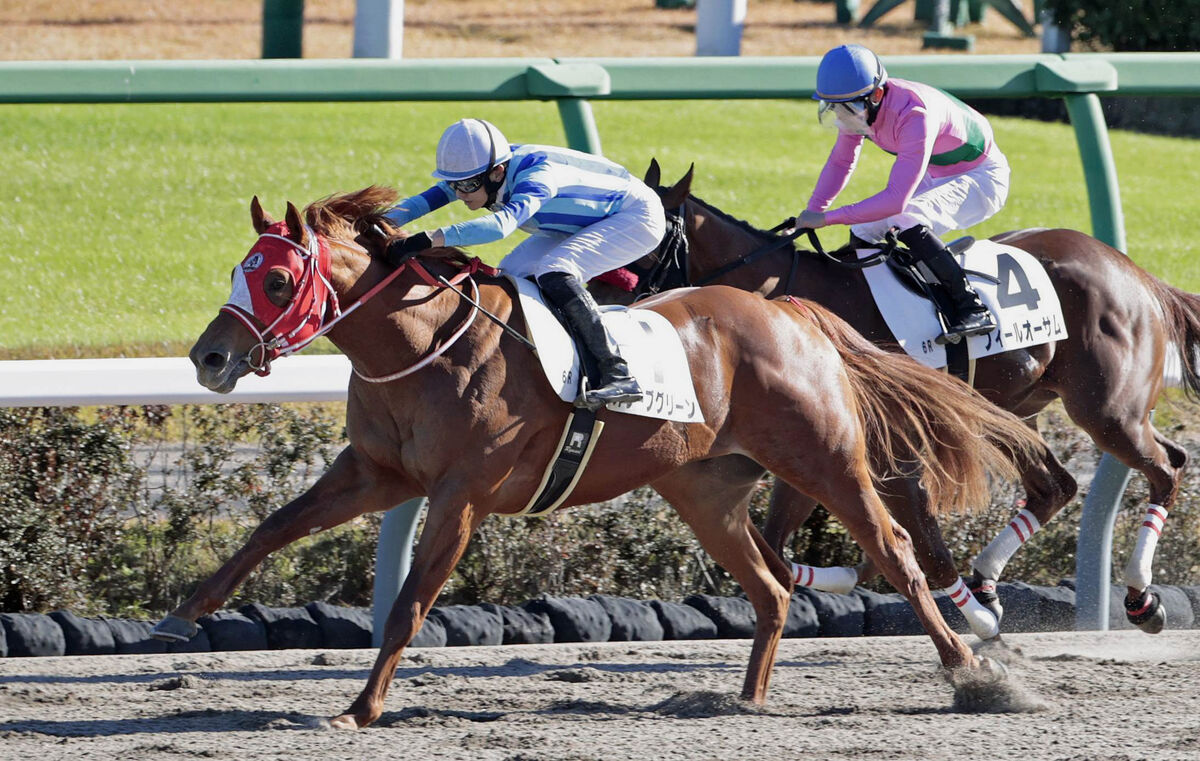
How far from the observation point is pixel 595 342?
166 inches

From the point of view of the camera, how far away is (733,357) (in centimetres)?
449

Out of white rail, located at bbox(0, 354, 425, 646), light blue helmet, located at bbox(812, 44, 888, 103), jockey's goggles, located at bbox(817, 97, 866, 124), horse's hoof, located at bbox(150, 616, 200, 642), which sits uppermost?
light blue helmet, located at bbox(812, 44, 888, 103)

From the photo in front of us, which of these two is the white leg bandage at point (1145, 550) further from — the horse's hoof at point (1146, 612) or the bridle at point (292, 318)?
the bridle at point (292, 318)

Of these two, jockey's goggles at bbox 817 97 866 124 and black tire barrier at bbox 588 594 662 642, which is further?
black tire barrier at bbox 588 594 662 642

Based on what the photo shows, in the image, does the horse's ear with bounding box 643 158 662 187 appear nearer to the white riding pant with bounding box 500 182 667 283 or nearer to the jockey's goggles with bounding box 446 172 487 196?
the white riding pant with bounding box 500 182 667 283

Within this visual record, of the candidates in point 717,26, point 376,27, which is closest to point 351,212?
point 376,27

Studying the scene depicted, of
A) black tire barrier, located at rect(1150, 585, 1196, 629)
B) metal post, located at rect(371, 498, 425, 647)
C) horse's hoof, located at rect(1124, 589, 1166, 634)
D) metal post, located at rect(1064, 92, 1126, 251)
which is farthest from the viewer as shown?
black tire barrier, located at rect(1150, 585, 1196, 629)

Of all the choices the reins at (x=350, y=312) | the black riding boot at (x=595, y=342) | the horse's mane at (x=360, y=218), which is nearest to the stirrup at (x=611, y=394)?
the black riding boot at (x=595, y=342)

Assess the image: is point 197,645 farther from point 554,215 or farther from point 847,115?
point 847,115

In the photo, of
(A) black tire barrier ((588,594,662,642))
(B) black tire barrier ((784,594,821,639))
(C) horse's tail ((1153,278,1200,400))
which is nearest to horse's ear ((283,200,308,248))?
(A) black tire barrier ((588,594,662,642))

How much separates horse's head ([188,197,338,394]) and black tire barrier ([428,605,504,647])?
67.9 inches

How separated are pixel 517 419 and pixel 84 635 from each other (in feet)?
5.75

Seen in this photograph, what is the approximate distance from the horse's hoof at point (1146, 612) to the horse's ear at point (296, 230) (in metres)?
3.25

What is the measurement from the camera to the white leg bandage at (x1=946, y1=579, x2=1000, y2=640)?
4.98 meters
